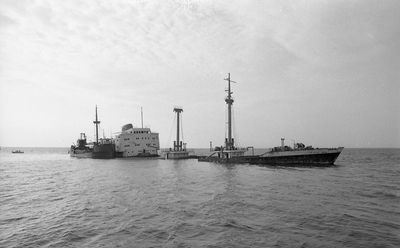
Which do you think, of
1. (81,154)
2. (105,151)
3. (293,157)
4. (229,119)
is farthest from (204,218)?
(81,154)

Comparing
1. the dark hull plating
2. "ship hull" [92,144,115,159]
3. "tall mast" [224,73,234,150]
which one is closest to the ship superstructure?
"ship hull" [92,144,115,159]

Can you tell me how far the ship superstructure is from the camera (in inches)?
4163

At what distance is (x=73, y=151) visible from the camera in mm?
136875

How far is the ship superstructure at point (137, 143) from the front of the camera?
106 m

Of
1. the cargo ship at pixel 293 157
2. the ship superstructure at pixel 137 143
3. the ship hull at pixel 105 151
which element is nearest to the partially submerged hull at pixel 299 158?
the cargo ship at pixel 293 157

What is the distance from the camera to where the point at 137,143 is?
349ft

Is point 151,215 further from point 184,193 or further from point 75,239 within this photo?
point 184,193

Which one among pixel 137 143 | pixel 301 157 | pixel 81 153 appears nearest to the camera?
pixel 301 157

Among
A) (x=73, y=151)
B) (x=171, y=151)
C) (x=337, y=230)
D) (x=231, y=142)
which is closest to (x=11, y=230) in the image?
(x=337, y=230)

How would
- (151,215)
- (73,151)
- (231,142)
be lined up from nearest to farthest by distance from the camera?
(151,215) → (231,142) → (73,151)

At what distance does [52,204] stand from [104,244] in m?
12.8

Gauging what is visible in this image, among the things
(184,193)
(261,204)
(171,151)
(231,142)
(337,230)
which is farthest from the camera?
(171,151)

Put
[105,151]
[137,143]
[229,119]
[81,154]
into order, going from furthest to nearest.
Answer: [81,154] < [137,143] < [105,151] < [229,119]

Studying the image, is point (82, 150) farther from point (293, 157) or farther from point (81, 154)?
point (293, 157)
